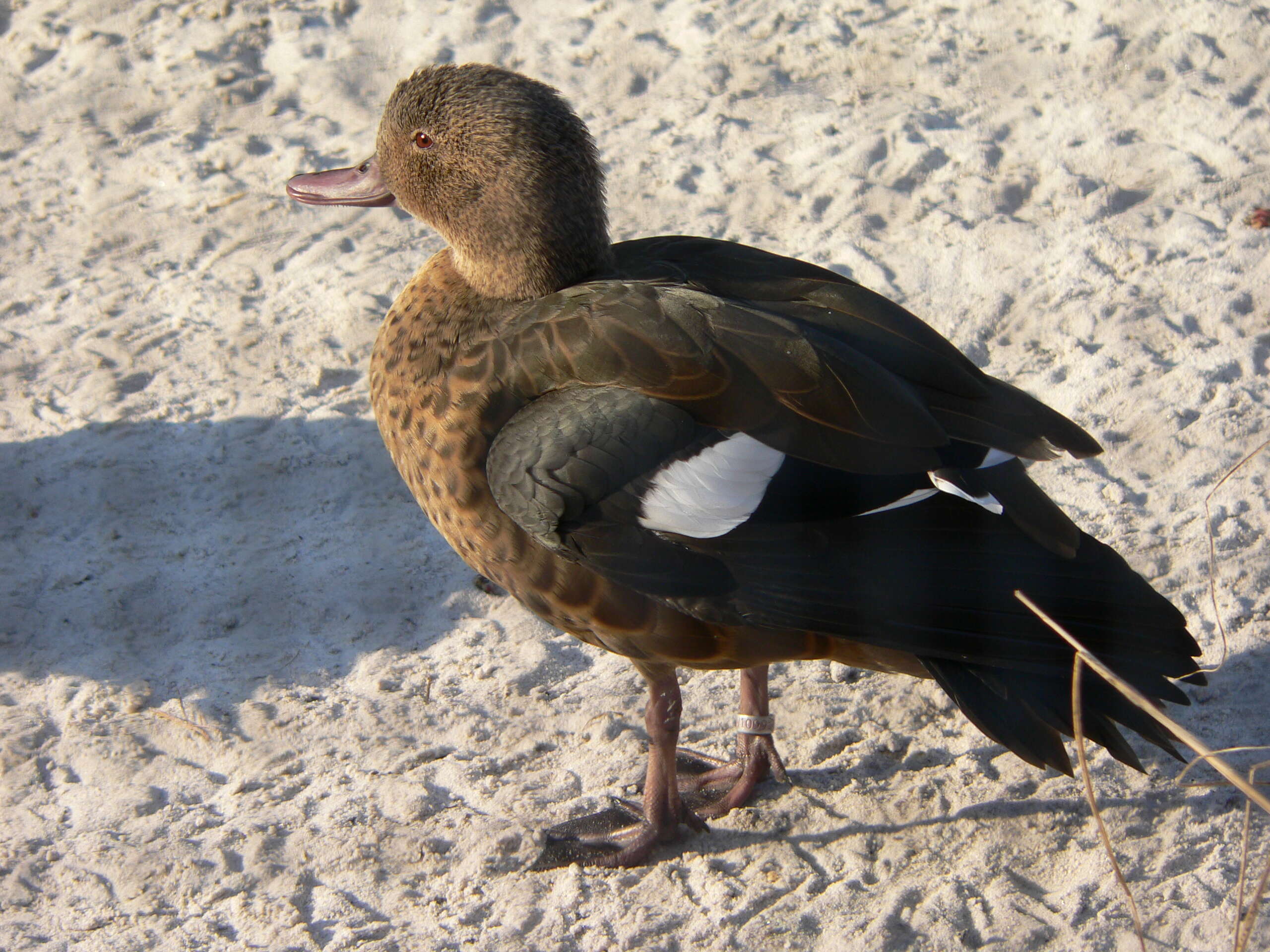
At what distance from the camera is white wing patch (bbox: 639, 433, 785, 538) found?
2645 mm

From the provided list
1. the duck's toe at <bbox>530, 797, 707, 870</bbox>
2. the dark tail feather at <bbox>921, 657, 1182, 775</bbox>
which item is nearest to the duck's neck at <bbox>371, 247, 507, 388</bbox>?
the duck's toe at <bbox>530, 797, 707, 870</bbox>

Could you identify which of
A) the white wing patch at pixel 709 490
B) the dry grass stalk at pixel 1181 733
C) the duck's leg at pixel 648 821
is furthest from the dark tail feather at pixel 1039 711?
the duck's leg at pixel 648 821

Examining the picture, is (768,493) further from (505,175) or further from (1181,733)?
(505,175)

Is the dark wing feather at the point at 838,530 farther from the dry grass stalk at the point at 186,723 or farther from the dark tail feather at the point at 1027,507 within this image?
the dry grass stalk at the point at 186,723

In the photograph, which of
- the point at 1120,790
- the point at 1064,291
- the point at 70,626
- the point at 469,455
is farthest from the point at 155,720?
the point at 1064,291

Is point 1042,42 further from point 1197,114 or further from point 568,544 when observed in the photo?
point 568,544

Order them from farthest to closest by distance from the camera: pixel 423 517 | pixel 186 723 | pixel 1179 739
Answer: pixel 423 517 < pixel 186 723 < pixel 1179 739

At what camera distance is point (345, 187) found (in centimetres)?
345

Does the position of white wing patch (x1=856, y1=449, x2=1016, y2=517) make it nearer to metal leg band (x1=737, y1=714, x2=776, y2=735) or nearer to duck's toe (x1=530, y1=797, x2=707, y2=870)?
metal leg band (x1=737, y1=714, x2=776, y2=735)

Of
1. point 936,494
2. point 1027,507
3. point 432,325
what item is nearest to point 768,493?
point 936,494

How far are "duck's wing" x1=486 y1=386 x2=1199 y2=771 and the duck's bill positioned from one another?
106 cm

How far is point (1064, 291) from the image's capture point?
14.9ft

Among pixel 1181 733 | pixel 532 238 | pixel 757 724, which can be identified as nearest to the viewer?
pixel 1181 733

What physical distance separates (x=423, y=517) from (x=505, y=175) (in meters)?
1.39
